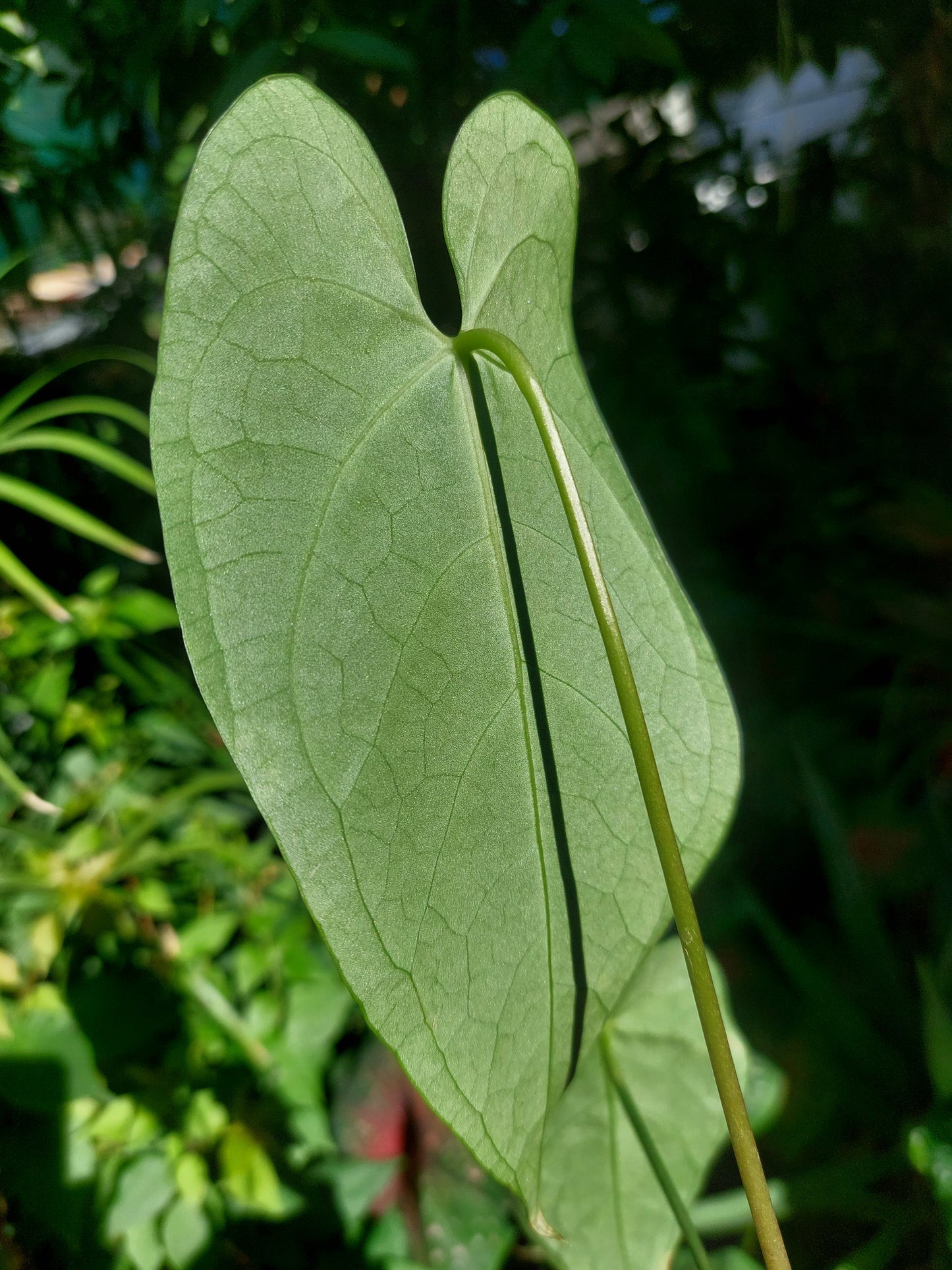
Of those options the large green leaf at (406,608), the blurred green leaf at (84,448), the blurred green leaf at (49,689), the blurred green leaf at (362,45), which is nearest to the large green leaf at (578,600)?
the large green leaf at (406,608)

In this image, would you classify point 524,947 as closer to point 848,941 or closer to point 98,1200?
point 98,1200

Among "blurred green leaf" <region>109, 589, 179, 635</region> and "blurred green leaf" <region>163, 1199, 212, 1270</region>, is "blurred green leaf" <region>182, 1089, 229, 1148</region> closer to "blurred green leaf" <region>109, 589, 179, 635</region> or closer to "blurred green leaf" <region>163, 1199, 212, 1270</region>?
"blurred green leaf" <region>163, 1199, 212, 1270</region>

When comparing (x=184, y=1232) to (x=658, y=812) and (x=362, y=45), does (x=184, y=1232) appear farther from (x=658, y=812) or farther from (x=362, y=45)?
(x=362, y=45)

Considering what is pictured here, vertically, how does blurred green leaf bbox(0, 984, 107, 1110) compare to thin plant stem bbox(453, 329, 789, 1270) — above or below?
below

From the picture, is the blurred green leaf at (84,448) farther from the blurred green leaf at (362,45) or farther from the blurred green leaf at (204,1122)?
the blurred green leaf at (204,1122)

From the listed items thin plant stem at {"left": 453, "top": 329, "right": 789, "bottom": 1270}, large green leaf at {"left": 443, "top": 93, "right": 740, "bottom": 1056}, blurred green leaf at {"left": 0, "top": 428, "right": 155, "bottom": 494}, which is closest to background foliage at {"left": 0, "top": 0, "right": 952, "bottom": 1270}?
blurred green leaf at {"left": 0, "top": 428, "right": 155, "bottom": 494}
